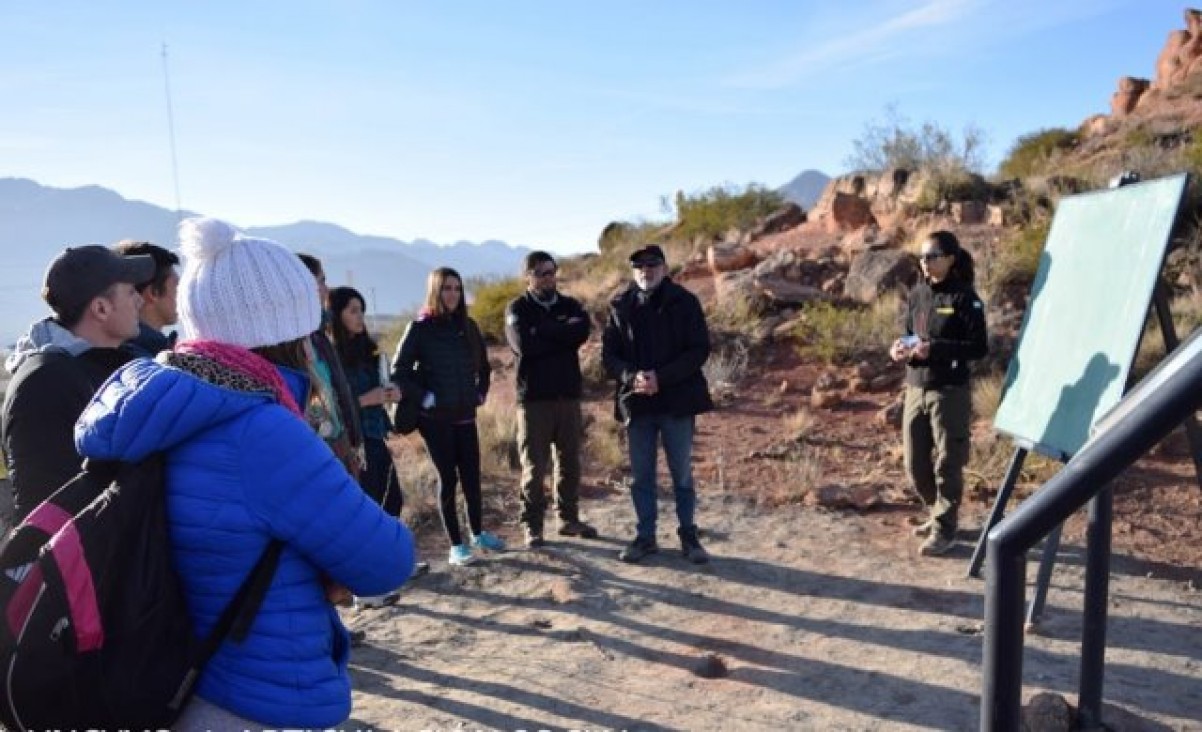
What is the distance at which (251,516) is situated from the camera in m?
1.66

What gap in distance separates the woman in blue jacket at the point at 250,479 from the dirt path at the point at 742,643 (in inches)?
83.6

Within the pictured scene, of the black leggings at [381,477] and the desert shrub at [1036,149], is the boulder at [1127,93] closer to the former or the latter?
the desert shrub at [1036,149]

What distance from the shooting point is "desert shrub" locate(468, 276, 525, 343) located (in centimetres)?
1427

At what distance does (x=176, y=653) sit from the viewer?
1642 millimetres

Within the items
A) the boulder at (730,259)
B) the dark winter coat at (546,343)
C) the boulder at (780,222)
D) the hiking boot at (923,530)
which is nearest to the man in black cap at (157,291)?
the dark winter coat at (546,343)

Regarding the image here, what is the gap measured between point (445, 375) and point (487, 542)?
1241mm

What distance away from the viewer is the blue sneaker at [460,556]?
5.61 m

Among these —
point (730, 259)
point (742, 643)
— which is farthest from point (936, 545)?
point (730, 259)

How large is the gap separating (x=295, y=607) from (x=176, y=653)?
0.75 feet

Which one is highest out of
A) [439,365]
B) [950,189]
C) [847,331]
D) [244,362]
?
[950,189]

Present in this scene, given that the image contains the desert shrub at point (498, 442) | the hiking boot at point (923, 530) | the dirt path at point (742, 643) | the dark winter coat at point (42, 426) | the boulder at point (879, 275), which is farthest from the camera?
the boulder at point (879, 275)

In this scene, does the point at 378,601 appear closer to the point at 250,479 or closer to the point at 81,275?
the point at 81,275

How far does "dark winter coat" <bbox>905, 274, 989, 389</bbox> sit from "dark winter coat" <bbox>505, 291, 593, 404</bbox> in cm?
208

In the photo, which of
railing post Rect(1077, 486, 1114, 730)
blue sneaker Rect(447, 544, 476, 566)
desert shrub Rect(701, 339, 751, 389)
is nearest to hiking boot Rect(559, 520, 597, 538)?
blue sneaker Rect(447, 544, 476, 566)
